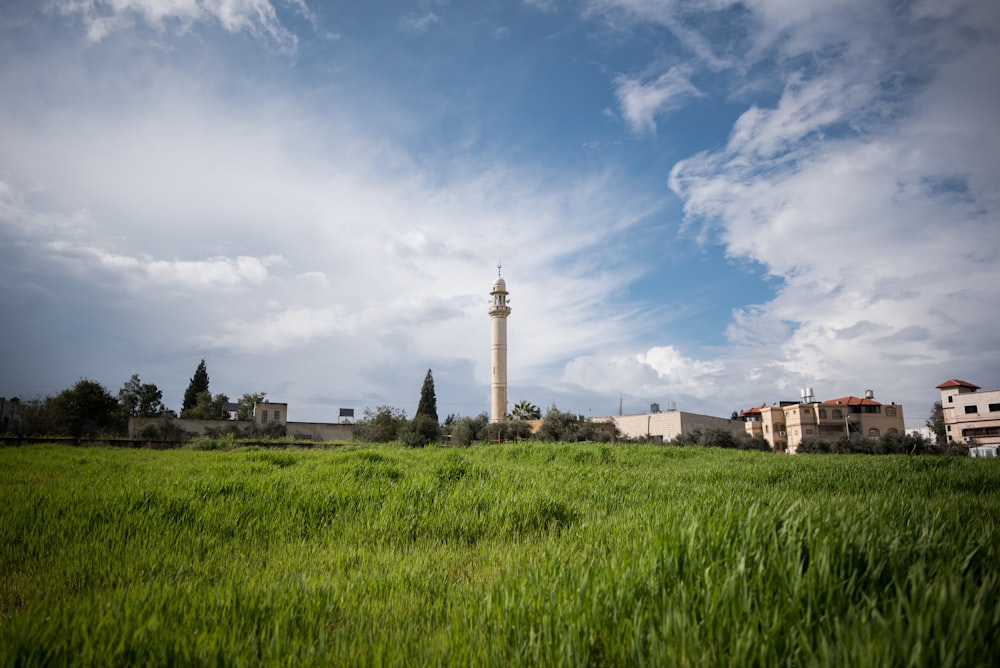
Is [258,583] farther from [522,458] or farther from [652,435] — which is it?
[652,435]

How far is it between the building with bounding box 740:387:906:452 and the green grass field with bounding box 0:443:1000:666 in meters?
63.9

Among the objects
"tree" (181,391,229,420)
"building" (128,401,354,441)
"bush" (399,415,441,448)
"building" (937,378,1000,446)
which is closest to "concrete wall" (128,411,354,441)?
"building" (128,401,354,441)

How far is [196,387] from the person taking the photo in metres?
69.4

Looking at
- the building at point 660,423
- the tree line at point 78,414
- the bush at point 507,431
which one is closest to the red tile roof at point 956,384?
the building at point 660,423

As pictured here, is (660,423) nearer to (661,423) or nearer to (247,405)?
(661,423)

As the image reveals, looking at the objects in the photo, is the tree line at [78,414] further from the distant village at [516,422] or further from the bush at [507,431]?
the bush at [507,431]

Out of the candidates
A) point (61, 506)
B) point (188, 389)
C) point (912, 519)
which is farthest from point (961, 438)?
point (188, 389)

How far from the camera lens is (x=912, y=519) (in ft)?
11.2

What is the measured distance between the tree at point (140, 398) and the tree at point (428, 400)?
107 feet

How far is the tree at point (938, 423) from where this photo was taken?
60.0 meters

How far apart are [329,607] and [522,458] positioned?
14038mm

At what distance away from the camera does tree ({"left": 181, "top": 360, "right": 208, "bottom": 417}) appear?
67.9 meters

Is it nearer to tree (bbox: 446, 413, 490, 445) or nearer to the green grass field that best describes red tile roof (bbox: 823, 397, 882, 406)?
tree (bbox: 446, 413, 490, 445)

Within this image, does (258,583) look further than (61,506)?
No
